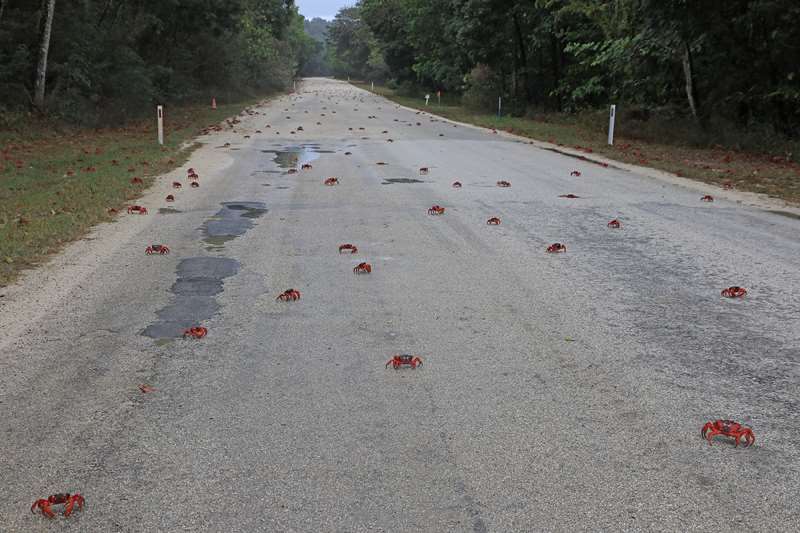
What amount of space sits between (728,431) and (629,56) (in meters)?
20.4

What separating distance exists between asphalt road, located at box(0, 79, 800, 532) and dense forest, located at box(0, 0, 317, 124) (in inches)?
672

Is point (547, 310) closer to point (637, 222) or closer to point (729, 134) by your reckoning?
point (637, 222)

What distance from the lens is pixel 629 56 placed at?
22.4 m

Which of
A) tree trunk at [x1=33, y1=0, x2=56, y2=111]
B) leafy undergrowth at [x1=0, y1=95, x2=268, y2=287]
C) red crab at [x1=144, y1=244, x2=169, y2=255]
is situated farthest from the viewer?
tree trunk at [x1=33, y1=0, x2=56, y2=111]

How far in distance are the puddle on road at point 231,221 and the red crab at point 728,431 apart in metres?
5.71

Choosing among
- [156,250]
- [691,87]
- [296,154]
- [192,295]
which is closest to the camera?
[192,295]

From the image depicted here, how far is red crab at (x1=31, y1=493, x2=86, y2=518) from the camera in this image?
124 inches

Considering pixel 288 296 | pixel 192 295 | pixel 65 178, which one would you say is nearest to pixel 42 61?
pixel 65 178

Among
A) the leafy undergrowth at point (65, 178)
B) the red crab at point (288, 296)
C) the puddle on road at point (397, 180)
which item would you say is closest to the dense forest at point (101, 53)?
the leafy undergrowth at point (65, 178)

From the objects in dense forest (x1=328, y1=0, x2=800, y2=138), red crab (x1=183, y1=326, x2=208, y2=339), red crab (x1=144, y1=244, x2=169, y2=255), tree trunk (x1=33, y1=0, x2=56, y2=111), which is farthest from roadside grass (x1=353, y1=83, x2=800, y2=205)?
tree trunk (x1=33, y1=0, x2=56, y2=111)

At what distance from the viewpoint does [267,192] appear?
12.0 metres

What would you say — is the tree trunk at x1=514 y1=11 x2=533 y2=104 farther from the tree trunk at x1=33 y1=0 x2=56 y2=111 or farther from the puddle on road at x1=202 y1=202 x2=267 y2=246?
the puddle on road at x1=202 y1=202 x2=267 y2=246

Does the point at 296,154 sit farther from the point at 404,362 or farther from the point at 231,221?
the point at 404,362

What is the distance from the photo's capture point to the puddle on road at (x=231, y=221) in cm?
872
